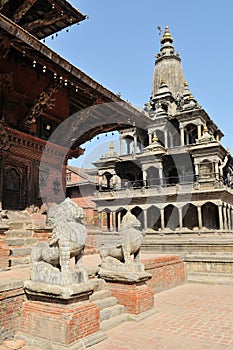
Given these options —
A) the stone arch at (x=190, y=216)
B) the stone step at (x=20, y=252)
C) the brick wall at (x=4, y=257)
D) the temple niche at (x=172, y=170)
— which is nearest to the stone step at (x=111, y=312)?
the brick wall at (x=4, y=257)

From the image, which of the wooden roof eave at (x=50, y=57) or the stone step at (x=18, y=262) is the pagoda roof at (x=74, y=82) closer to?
the wooden roof eave at (x=50, y=57)

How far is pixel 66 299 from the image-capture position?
4824 mm

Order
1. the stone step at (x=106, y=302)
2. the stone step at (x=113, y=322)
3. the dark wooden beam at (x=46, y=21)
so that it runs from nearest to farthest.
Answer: the stone step at (x=113, y=322)
the stone step at (x=106, y=302)
the dark wooden beam at (x=46, y=21)

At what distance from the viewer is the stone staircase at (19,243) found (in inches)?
333

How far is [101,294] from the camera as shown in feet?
21.8

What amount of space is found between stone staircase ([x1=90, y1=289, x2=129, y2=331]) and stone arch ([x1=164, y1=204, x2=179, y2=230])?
3043cm

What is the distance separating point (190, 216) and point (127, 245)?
29965 mm

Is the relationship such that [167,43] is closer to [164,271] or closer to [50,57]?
[50,57]

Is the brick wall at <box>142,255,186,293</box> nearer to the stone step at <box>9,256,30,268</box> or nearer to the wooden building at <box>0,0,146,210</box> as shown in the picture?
the stone step at <box>9,256,30,268</box>

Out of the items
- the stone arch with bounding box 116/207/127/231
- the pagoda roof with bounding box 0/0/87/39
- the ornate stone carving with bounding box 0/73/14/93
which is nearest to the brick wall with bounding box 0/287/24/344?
the ornate stone carving with bounding box 0/73/14/93

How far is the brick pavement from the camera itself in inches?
200

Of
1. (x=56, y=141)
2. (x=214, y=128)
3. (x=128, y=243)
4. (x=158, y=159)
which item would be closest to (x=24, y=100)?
(x=56, y=141)

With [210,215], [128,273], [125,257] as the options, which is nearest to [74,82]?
[125,257]

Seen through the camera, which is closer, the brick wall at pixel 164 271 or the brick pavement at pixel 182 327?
the brick pavement at pixel 182 327
